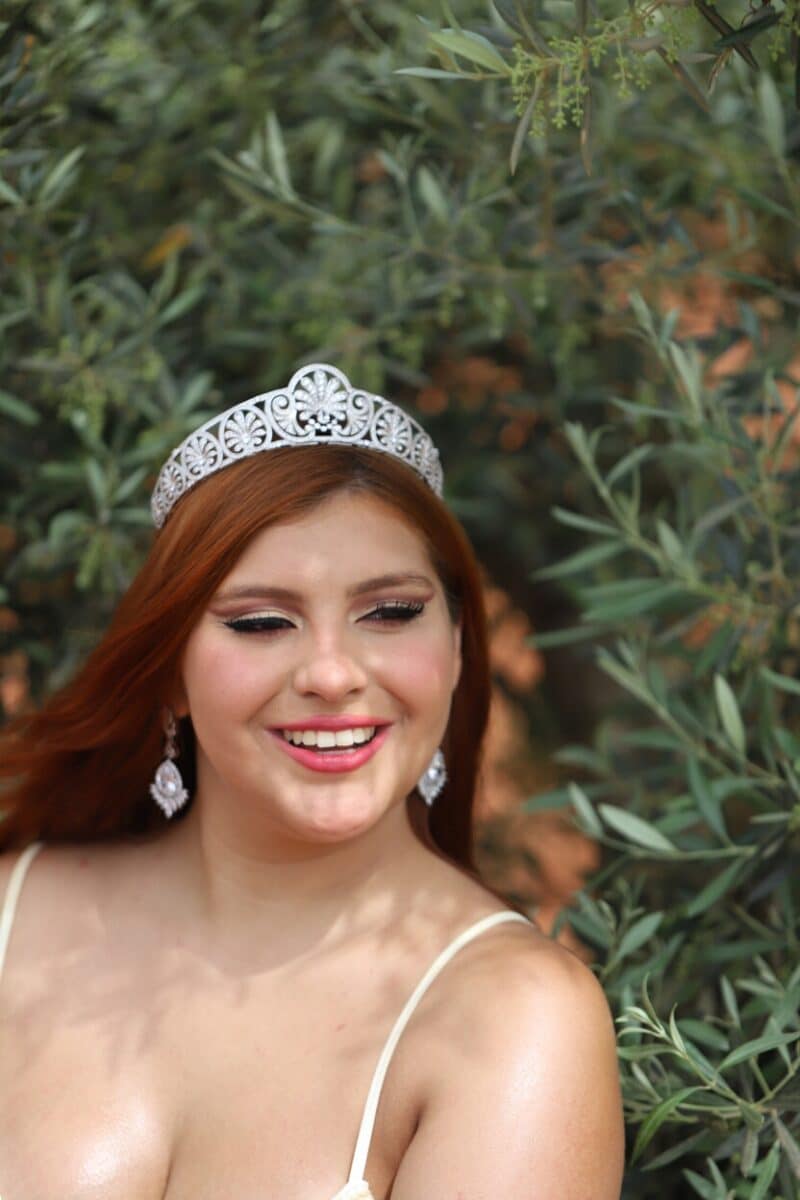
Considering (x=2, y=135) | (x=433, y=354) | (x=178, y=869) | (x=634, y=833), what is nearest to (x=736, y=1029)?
(x=634, y=833)

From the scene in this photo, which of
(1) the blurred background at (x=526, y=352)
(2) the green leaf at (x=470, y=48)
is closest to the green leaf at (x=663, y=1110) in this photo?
(1) the blurred background at (x=526, y=352)

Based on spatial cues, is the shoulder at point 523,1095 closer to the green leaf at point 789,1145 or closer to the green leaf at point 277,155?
the green leaf at point 789,1145

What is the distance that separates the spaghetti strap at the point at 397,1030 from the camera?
6.87ft

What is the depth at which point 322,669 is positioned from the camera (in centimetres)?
216

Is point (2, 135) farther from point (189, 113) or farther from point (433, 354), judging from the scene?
point (433, 354)

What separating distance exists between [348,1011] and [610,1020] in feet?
1.22

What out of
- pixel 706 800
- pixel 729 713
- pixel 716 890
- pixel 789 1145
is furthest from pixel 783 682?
pixel 789 1145

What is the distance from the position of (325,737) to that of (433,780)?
1.31 ft

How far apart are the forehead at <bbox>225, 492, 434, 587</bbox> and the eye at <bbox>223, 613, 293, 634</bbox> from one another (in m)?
0.05

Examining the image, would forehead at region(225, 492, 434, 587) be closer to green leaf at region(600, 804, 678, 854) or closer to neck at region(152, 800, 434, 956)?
neck at region(152, 800, 434, 956)

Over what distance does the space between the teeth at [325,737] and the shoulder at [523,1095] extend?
36 centimetres

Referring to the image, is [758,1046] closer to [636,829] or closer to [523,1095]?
[523,1095]

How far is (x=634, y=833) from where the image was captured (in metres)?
2.47

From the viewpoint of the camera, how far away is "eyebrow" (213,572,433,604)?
2197 millimetres
